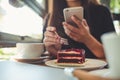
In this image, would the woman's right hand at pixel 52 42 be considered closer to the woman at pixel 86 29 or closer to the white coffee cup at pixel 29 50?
the woman at pixel 86 29

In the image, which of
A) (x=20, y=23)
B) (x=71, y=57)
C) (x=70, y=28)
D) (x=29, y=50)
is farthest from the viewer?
(x=20, y=23)

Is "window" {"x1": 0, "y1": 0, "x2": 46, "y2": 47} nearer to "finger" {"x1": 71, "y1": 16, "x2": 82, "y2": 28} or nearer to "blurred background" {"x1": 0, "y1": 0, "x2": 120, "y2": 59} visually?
"blurred background" {"x1": 0, "y1": 0, "x2": 120, "y2": 59}

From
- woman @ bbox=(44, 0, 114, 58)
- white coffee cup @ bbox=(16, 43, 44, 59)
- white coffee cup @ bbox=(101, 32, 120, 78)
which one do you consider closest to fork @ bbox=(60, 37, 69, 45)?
woman @ bbox=(44, 0, 114, 58)

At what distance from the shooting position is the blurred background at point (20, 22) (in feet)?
4.47

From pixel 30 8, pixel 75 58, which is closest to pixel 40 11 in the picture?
pixel 30 8

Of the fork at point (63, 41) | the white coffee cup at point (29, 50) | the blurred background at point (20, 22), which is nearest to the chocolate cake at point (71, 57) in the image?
the white coffee cup at point (29, 50)

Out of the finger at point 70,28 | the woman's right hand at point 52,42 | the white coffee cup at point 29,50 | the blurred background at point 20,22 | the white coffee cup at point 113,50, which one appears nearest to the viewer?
the white coffee cup at point 113,50

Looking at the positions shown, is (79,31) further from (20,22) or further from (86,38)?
(20,22)

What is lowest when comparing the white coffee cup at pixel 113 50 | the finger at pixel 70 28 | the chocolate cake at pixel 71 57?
the chocolate cake at pixel 71 57

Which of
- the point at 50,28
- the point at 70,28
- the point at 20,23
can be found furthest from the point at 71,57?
the point at 20,23

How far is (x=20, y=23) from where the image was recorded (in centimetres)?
143

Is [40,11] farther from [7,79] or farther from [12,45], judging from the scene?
[7,79]

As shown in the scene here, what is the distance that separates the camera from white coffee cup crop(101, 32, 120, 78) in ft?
0.95

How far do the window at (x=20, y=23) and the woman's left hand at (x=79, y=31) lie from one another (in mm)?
219
